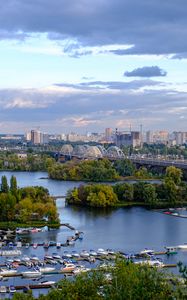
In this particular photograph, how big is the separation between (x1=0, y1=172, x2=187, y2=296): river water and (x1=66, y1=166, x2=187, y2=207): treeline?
463 millimetres

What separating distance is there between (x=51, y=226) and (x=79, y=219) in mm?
1091

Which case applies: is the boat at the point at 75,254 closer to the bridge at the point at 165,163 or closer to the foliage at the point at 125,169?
the bridge at the point at 165,163

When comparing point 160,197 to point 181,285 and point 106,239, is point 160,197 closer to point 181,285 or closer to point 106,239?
point 106,239

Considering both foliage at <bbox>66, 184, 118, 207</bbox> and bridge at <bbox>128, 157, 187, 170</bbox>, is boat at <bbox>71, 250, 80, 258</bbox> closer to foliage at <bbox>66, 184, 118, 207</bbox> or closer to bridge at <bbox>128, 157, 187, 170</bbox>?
foliage at <bbox>66, 184, 118, 207</bbox>

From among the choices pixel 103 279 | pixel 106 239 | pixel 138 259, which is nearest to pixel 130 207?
pixel 106 239

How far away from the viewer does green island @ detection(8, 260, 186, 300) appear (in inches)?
129

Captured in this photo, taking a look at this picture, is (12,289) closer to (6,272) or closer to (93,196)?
(6,272)

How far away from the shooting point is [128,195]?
1354cm

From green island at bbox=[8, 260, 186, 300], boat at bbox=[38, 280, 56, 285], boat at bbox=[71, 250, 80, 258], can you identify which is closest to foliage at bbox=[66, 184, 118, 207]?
boat at bbox=[71, 250, 80, 258]

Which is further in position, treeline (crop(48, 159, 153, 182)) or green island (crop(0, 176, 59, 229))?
treeline (crop(48, 159, 153, 182))

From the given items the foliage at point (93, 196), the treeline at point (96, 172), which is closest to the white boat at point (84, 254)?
the foliage at point (93, 196)

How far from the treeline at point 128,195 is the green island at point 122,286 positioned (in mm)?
9096

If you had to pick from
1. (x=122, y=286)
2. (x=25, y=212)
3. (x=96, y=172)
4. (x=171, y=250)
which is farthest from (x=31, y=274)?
(x=96, y=172)

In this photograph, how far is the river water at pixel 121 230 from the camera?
8.48 metres
